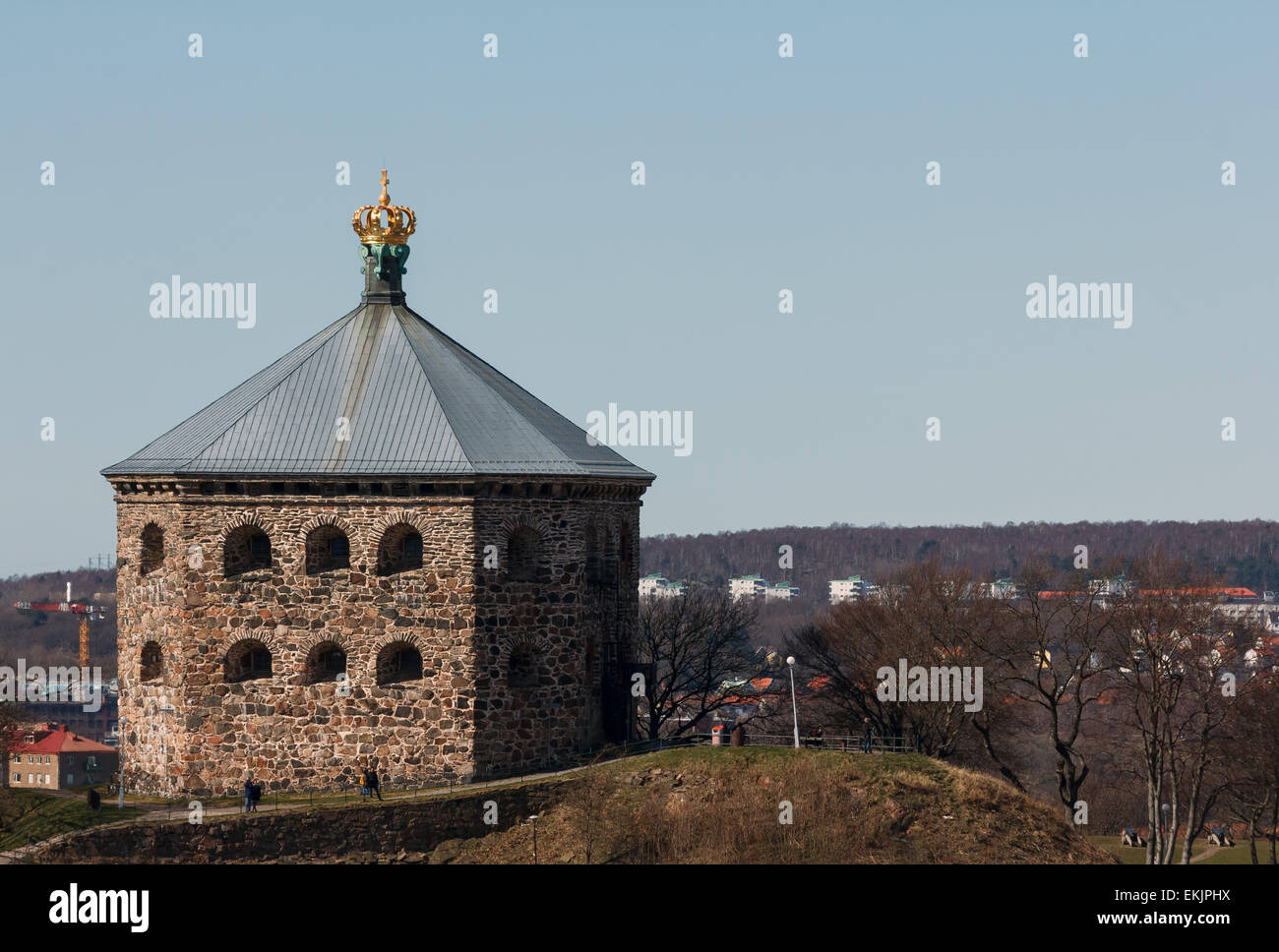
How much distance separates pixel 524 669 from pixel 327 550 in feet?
16.7

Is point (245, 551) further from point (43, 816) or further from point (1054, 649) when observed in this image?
point (1054, 649)

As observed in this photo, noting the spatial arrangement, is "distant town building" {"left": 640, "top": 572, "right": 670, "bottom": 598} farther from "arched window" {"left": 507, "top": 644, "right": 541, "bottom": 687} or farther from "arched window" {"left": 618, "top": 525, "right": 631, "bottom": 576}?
"arched window" {"left": 507, "top": 644, "right": 541, "bottom": 687}

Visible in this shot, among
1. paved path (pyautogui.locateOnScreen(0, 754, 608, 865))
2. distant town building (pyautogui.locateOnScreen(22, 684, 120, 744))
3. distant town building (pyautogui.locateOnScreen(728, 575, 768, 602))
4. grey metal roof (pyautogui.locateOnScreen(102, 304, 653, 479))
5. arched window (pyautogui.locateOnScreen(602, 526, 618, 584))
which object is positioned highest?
grey metal roof (pyautogui.locateOnScreen(102, 304, 653, 479))

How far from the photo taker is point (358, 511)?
4203 cm

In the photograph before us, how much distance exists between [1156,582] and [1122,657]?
3.44m

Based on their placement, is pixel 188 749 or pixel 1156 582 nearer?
pixel 188 749

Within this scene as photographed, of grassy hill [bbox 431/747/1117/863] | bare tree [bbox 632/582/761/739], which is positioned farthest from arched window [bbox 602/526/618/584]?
bare tree [bbox 632/582/761/739]

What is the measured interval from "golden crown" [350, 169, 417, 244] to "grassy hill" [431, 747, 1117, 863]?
14.0 meters

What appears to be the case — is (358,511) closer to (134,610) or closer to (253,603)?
(253,603)

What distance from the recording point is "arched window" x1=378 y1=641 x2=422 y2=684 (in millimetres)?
42000

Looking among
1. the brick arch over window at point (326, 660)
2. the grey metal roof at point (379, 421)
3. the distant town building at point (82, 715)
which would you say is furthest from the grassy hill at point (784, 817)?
the distant town building at point (82, 715)

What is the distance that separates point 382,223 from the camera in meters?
47.0

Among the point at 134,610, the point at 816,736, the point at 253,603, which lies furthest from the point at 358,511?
the point at 816,736

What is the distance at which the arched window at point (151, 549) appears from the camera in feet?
144
